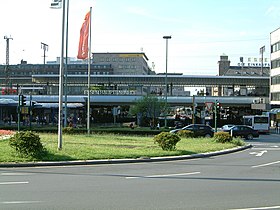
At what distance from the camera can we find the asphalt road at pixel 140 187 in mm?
8742

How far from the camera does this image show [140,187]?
36.2 feet

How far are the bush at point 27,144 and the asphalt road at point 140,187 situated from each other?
73.7 inches

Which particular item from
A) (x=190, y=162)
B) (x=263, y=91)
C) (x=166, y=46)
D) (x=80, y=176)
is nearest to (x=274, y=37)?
(x=263, y=91)

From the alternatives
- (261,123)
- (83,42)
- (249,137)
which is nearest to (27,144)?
(83,42)

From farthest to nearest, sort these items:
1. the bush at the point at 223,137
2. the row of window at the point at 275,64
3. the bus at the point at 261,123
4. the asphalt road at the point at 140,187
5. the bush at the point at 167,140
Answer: the row of window at the point at 275,64 < the bus at the point at 261,123 < the bush at the point at 223,137 < the bush at the point at 167,140 < the asphalt road at the point at 140,187

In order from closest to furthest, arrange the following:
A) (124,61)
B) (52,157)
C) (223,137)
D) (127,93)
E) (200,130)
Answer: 1. (52,157)
2. (223,137)
3. (200,130)
4. (127,93)
5. (124,61)

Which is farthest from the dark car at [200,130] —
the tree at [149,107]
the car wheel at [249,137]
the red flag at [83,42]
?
the tree at [149,107]

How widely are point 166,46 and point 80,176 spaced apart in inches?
1883

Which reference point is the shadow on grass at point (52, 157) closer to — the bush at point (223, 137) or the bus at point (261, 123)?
the bush at point (223, 137)

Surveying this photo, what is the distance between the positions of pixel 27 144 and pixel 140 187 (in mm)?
7706

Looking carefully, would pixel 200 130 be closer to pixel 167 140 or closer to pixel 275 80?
pixel 167 140

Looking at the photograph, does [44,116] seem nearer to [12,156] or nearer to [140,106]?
[140,106]

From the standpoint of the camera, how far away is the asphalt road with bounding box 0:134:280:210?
344 inches

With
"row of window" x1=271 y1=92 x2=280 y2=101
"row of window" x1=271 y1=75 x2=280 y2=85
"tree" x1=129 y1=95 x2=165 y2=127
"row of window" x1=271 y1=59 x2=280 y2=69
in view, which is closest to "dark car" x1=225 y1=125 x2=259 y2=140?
"tree" x1=129 y1=95 x2=165 y2=127
